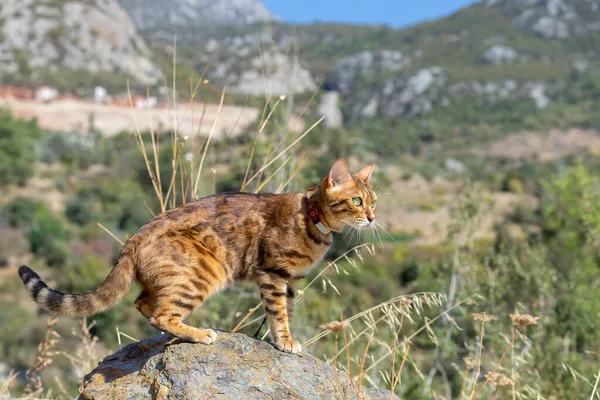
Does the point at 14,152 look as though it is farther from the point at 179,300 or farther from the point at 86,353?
the point at 179,300

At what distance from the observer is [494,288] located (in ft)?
31.3

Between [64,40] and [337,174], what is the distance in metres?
115

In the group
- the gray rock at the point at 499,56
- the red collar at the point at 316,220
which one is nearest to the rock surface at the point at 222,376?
the red collar at the point at 316,220

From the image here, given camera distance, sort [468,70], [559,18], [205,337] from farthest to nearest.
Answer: [559,18], [468,70], [205,337]

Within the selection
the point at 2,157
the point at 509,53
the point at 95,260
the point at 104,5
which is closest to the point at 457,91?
the point at 509,53

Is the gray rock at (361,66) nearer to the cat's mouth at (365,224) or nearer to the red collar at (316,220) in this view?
the red collar at (316,220)

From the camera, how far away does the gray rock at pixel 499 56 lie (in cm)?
12950

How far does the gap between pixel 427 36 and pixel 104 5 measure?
71537 millimetres

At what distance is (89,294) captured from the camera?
4.77 metres

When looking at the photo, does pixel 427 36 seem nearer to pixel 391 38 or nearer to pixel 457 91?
pixel 391 38

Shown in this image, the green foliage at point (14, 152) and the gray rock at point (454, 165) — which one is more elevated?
the green foliage at point (14, 152)

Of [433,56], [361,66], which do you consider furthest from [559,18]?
[361,66]

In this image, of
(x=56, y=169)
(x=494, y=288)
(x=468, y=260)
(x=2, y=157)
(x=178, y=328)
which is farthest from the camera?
(x=56, y=169)

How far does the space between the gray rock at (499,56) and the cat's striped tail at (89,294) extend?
438ft
